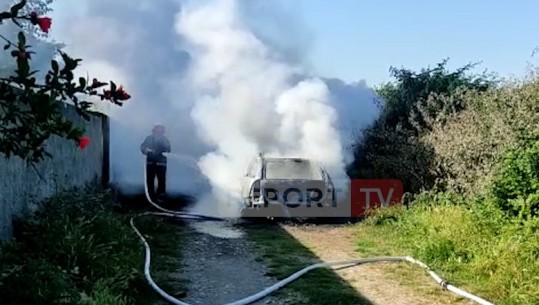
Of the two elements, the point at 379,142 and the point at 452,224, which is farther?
the point at 379,142

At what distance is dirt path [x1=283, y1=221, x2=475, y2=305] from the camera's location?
6.21m

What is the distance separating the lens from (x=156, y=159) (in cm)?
1312

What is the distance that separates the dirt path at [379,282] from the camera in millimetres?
6207

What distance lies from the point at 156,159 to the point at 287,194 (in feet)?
10.8

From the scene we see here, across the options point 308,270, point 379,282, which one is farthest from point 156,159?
point 379,282

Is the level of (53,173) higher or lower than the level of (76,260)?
higher

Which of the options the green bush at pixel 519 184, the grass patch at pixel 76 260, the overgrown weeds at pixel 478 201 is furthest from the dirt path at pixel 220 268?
the green bush at pixel 519 184

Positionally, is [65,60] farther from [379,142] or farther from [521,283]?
[379,142]

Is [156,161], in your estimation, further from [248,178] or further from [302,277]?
[302,277]

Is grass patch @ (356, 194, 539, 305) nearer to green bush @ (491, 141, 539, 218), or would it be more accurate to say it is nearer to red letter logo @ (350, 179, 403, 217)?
green bush @ (491, 141, 539, 218)

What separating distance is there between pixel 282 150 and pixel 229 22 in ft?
14.5

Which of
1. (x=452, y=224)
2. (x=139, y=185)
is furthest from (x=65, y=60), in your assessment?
(x=139, y=185)

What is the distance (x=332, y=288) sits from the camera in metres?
6.61

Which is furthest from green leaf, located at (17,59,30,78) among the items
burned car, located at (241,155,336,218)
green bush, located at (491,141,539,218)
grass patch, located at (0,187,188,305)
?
burned car, located at (241,155,336,218)
